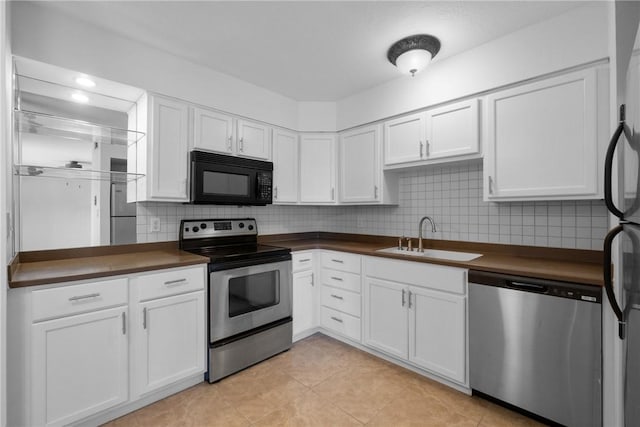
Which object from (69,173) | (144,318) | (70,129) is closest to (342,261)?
(144,318)

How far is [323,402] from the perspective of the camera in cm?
188

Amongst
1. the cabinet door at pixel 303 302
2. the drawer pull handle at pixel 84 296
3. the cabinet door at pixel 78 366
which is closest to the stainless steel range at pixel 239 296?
the cabinet door at pixel 303 302

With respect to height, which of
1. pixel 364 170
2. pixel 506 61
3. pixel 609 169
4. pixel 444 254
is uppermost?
pixel 506 61

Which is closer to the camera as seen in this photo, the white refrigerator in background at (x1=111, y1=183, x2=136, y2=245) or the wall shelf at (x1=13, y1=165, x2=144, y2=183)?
the wall shelf at (x1=13, y1=165, x2=144, y2=183)

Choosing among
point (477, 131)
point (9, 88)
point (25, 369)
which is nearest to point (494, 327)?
point (477, 131)

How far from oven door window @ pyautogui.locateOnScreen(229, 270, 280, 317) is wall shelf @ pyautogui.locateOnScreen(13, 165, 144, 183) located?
114 centimetres

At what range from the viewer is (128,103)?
2.32m

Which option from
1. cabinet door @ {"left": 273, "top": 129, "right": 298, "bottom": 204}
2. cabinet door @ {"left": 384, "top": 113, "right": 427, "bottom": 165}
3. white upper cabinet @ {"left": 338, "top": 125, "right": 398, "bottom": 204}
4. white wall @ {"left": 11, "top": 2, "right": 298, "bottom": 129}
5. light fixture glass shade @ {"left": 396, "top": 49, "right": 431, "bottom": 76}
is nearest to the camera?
white wall @ {"left": 11, "top": 2, "right": 298, "bottom": 129}

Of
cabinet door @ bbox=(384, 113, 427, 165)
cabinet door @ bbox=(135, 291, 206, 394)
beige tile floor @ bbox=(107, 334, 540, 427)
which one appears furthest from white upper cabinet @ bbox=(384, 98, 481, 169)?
cabinet door @ bbox=(135, 291, 206, 394)

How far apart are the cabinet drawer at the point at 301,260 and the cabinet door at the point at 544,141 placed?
163cm

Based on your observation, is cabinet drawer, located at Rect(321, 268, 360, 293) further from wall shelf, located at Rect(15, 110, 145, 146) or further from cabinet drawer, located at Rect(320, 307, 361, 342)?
wall shelf, located at Rect(15, 110, 145, 146)

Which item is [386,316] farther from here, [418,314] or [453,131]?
[453,131]

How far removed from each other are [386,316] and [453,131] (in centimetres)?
159

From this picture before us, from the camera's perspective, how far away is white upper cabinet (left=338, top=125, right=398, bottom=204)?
2.82m
